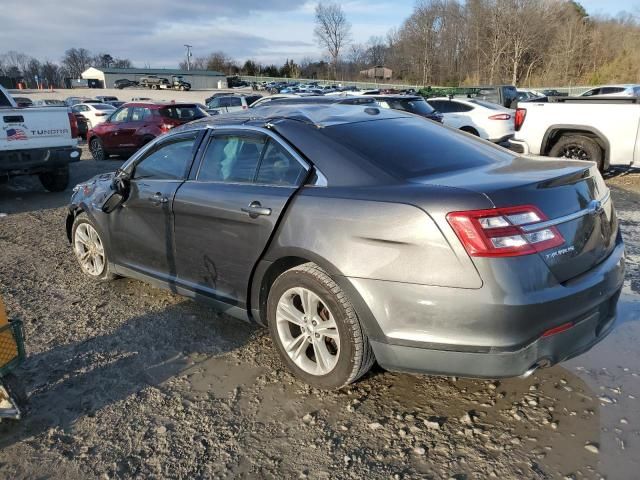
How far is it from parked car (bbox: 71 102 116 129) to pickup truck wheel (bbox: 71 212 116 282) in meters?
17.2

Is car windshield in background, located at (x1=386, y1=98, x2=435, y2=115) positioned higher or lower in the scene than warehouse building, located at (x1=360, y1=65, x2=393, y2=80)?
lower

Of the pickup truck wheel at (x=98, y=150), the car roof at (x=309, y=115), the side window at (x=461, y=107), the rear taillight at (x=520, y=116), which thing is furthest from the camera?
the pickup truck wheel at (x=98, y=150)

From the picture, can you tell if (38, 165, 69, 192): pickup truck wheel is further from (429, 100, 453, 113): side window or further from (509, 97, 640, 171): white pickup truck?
(429, 100, 453, 113): side window

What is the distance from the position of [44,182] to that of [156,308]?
6796 mm

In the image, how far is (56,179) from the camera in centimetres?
964

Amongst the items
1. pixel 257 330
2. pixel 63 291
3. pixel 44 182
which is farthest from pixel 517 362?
pixel 44 182

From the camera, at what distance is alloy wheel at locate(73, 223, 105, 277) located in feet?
16.0

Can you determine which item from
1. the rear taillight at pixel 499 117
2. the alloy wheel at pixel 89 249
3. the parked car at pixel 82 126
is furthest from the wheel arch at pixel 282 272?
the parked car at pixel 82 126

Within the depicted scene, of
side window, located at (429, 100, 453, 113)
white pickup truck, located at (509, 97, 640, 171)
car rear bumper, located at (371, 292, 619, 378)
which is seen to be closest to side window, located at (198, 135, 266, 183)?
car rear bumper, located at (371, 292, 619, 378)

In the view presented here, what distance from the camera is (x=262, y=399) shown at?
3.06 metres

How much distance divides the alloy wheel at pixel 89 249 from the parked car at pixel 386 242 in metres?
1.22

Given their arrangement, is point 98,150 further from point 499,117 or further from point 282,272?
point 282,272

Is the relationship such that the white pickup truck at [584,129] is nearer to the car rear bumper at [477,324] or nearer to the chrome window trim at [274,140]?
the car rear bumper at [477,324]

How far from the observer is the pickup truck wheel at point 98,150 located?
14.5 m
